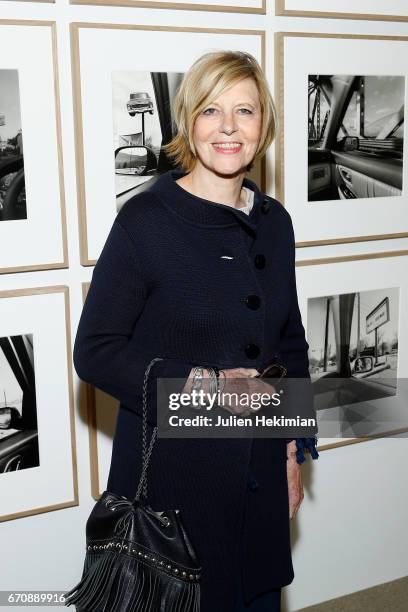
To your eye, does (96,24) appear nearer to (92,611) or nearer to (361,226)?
(361,226)

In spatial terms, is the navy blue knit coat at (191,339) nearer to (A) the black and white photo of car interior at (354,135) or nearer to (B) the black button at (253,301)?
(B) the black button at (253,301)

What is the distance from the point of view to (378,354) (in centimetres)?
271

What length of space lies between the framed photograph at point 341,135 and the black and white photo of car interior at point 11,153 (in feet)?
2.65

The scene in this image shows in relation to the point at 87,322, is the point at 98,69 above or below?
above

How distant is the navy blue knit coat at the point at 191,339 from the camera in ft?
5.29

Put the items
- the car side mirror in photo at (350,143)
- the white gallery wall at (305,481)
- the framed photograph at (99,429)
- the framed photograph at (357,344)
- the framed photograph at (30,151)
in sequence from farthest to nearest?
the framed photograph at (357,344) < the car side mirror in photo at (350,143) < the framed photograph at (99,429) < the white gallery wall at (305,481) < the framed photograph at (30,151)

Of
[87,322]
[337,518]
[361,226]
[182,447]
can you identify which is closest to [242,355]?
[182,447]

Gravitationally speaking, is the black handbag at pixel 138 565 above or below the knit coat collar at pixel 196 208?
below

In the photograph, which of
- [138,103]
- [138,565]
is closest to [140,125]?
[138,103]

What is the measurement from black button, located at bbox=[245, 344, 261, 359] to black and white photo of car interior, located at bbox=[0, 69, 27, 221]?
0.73 metres

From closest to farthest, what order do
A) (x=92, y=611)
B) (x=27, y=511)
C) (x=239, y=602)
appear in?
(x=92, y=611), (x=239, y=602), (x=27, y=511)

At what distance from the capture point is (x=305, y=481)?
2.68 m

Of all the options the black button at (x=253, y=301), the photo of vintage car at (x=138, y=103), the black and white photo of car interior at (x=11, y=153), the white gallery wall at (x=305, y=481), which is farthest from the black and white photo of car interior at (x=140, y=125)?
the black button at (x=253, y=301)

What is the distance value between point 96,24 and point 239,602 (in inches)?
58.6
